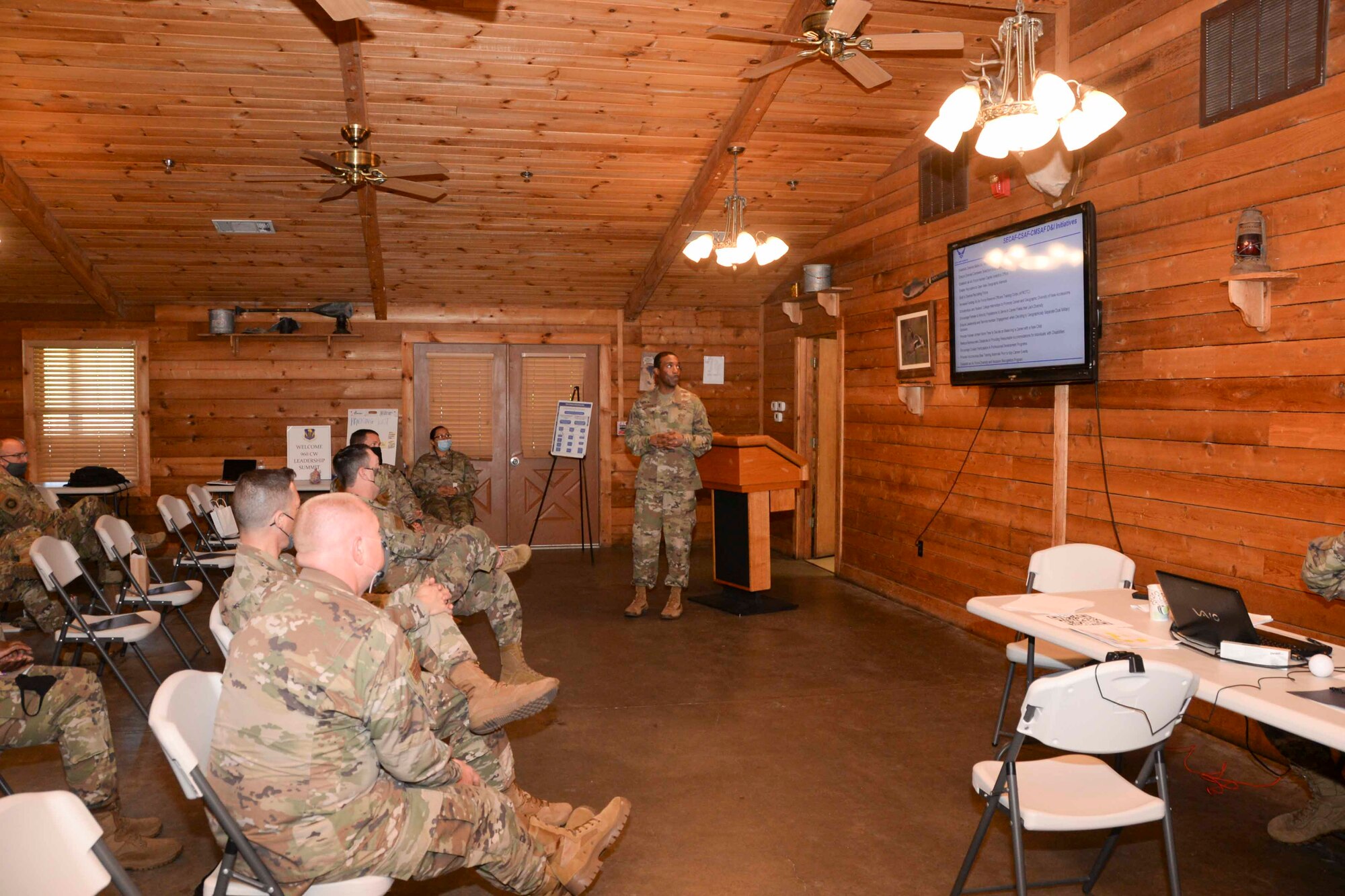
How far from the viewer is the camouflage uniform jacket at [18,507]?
5.47m

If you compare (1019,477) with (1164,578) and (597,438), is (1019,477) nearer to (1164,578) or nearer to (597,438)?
(1164,578)

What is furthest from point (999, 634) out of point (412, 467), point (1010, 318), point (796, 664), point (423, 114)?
point (412, 467)

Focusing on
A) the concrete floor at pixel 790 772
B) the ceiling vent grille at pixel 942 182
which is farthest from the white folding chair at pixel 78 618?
the ceiling vent grille at pixel 942 182

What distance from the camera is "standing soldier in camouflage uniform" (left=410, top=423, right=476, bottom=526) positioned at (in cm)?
817

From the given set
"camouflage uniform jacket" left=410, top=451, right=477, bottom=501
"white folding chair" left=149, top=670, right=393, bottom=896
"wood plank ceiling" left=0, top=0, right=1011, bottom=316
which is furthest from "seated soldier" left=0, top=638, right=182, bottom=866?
"camouflage uniform jacket" left=410, top=451, right=477, bottom=501

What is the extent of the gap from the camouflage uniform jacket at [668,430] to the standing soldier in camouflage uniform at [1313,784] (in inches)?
162

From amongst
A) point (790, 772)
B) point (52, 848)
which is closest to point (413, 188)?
point (790, 772)

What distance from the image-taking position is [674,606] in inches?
251

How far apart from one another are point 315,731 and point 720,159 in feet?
17.3

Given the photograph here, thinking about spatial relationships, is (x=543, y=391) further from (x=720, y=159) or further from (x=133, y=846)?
(x=133, y=846)

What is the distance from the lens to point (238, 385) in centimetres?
875

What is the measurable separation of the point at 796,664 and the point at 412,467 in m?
4.71

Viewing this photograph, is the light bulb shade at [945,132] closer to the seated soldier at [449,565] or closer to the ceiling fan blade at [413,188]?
the seated soldier at [449,565]

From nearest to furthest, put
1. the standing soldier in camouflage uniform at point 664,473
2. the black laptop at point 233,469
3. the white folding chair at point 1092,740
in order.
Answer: the white folding chair at point 1092,740, the standing soldier in camouflage uniform at point 664,473, the black laptop at point 233,469
